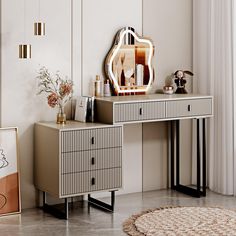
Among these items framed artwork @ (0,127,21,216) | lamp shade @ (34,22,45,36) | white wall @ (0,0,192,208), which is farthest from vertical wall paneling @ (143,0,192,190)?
framed artwork @ (0,127,21,216)

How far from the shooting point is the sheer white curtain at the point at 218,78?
5.29m

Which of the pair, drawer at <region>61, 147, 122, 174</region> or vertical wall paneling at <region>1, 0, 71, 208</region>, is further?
vertical wall paneling at <region>1, 0, 71, 208</region>

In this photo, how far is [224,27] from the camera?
529 centimetres

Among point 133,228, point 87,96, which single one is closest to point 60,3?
point 87,96

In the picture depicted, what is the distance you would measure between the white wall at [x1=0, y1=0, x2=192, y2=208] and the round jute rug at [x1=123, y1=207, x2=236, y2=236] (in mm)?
780

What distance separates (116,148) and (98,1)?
1245 millimetres

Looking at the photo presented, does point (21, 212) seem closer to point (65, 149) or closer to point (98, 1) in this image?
point (65, 149)

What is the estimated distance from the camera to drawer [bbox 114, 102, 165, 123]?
15.6 feet

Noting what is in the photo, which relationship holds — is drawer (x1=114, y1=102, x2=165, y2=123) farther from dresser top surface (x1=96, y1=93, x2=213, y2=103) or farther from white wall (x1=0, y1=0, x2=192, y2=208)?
white wall (x1=0, y1=0, x2=192, y2=208)

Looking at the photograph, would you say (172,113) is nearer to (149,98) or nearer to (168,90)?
(149,98)

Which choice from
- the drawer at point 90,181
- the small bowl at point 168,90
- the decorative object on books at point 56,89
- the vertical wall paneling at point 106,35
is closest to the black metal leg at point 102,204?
the drawer at point 90,181

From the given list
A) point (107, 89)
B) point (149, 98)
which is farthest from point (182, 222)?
point (107, 89)

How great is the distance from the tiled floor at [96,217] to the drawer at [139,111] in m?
0.72

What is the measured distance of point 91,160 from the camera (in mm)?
4660
